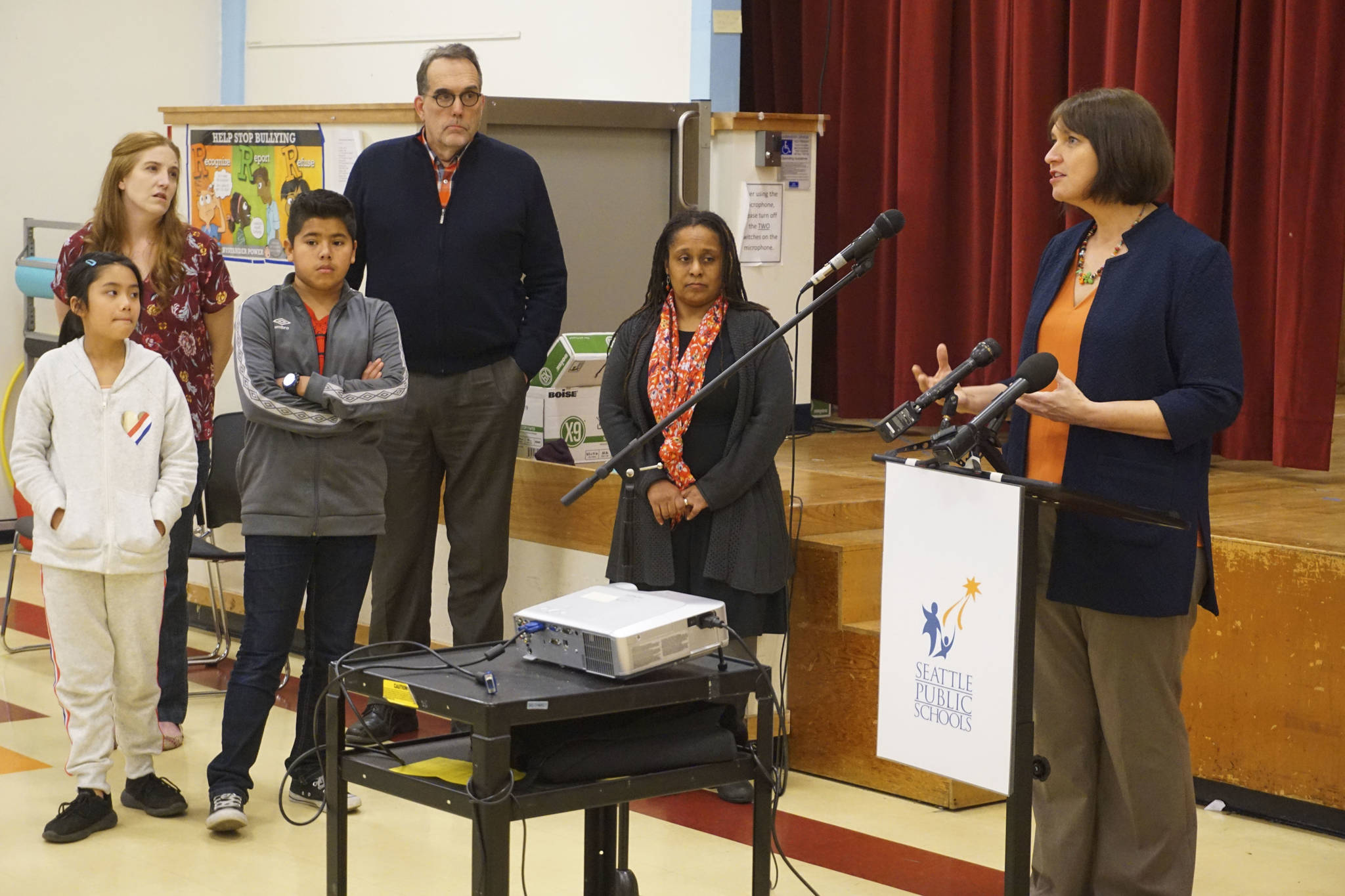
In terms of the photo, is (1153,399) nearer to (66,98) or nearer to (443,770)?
(443,770)

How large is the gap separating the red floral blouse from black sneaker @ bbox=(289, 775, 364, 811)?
3.04 feet

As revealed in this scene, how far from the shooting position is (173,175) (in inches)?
156

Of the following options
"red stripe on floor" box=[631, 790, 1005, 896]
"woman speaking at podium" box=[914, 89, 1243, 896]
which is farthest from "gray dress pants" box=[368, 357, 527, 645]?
"woman speaking at podium" box=[914, 89, 1243, 896]

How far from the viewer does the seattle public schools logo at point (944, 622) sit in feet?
7.89

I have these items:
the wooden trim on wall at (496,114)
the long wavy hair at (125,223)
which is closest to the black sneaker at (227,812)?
the long wavy hair at (125,223)

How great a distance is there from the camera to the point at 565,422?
4.73m

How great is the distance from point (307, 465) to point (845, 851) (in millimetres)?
1479

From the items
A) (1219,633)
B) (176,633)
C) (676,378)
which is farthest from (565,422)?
(1219,633)

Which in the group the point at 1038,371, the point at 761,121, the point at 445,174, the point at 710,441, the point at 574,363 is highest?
the point at 761,121

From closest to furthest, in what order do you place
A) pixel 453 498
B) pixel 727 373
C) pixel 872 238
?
pixel 872 238 < pixel 727 373 < pixel 453 498

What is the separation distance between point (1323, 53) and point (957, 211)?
153 cm

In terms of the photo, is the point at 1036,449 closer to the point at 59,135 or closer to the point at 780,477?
the point at 780,477

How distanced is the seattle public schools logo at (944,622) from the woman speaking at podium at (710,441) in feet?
4.07

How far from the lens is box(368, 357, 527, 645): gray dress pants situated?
409 cm
